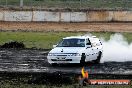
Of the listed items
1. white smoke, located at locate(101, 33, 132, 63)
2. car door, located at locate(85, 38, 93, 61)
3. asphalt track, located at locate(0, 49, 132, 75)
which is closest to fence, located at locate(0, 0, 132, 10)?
white smoke, located at locate(101, 33, 132, 63)

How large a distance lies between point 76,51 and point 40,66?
1791 millimetres

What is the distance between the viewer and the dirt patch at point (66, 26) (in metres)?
49.1

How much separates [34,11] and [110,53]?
25.6m

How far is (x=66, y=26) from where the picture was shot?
168 feet

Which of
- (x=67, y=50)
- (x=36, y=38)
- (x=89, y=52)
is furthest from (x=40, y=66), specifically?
(x=36, y=38)

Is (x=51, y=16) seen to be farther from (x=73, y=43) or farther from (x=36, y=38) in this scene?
(x=73, y=43)

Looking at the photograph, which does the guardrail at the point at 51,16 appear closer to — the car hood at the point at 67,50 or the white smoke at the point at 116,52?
the white smoke at the point at 116,52

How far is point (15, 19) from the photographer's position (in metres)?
53.3

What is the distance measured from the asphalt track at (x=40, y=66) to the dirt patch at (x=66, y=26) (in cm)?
1881

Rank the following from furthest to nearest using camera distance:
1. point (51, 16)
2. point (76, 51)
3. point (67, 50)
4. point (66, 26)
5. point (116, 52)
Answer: point (51, 16), point (66, 26), point (116, 52), point (67, 50), point (76, 51)

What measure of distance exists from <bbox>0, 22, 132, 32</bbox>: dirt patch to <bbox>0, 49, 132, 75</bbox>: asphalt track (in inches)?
740

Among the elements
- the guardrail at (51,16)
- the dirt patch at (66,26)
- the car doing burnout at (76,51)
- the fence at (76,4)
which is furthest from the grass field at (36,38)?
the fence at (76,4)

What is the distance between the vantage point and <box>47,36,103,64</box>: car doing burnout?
22875 mm

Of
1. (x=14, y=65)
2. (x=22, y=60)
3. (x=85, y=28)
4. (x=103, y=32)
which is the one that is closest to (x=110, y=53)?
(x=22, y=60)
